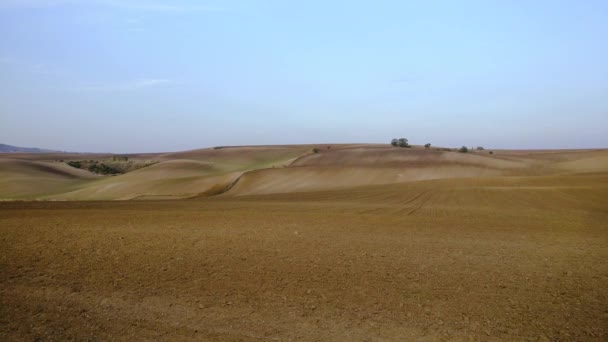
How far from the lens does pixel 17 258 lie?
11320 millimetres

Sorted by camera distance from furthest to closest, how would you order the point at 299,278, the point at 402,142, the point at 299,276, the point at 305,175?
the point at 402,142 < the point at 305,175 < the point at 299,276 < the point at 299,278

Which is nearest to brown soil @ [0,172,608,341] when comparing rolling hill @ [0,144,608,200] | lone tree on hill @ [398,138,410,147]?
rolling hill @ [0,144,608,200]

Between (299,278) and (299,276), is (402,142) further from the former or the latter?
(299,278)

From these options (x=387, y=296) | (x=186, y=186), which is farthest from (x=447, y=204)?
(x=186, y=186)

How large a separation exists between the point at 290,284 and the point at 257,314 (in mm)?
1740

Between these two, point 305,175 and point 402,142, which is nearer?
point 305,175

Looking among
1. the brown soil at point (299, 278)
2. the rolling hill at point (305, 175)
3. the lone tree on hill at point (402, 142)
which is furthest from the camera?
the lone tree on hill at point (402, 142)

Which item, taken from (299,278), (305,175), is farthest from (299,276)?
(305,175)

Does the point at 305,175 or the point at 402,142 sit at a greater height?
the point at 402,142

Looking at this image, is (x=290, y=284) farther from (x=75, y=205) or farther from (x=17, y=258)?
(x=75, y=205)

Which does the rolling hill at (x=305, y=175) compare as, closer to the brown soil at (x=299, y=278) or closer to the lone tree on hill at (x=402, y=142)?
the brown soil at (x=299, y=278)

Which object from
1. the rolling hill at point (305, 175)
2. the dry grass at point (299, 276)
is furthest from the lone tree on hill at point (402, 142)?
the dry grass at point (299, 276)

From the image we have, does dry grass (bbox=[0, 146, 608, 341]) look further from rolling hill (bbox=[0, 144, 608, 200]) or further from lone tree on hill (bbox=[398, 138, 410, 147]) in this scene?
lone tree on hill (bbox=[398, 138, 410, 147])

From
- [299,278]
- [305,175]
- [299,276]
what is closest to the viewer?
[299,278]
